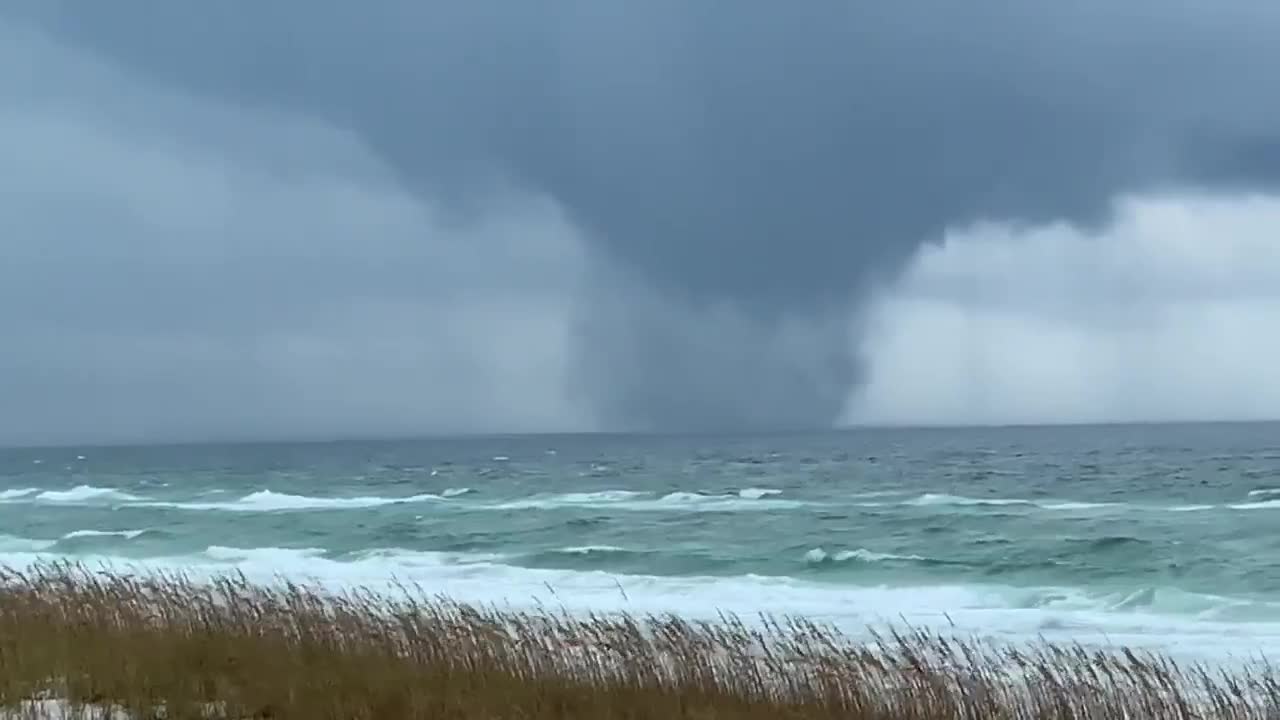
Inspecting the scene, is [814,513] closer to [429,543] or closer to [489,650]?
[429,543]

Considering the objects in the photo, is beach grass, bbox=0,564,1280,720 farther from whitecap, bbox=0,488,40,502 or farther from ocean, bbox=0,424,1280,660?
whitecap, bbox=0,488,40,502

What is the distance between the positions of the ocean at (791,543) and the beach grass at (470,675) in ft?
21.5

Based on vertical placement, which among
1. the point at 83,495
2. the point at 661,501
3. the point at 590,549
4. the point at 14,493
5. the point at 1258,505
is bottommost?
the point at 14,493

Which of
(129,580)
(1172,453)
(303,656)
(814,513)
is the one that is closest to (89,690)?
(303,656)

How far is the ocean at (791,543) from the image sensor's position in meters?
20.7

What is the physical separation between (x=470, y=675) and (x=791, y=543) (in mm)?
23729

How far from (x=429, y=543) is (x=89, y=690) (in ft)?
85.2

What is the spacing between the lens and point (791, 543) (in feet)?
104

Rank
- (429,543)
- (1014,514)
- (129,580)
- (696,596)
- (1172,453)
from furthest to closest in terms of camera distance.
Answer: (1172,453)
(1014,514)
(429,543)
(696,596)
(129,580)

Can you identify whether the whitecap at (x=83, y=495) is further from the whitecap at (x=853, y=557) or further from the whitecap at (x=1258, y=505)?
the whitecap at (x=1258, y=505)

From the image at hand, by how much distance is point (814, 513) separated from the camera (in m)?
40.8

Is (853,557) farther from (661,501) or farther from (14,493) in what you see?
(14,493)

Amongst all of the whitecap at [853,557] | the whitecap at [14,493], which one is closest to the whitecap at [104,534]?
the whitecap at [853,557]

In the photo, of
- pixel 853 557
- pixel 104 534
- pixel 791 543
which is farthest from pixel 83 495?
pixel 853 557
